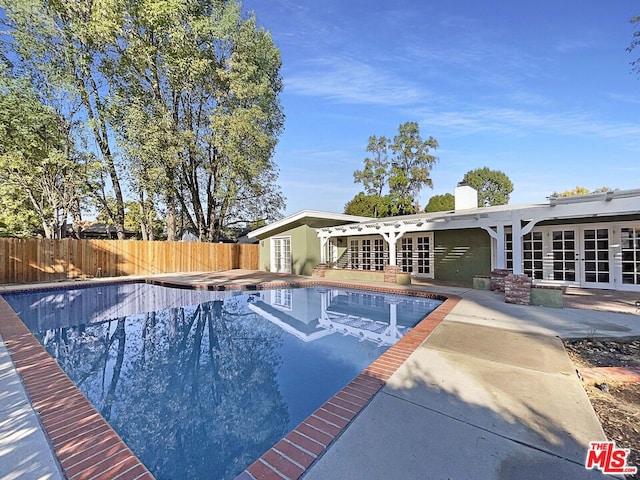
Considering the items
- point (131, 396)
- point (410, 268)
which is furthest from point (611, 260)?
point (131, 396)

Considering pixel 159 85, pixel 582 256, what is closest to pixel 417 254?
pixel 582 256

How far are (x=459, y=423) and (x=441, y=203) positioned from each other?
31.1 m

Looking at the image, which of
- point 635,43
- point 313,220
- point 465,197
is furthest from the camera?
point 313,220

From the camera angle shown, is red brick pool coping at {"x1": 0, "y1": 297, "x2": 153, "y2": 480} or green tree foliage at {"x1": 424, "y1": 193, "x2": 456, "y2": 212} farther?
green tree foliage at {"x1": 424, "y1": 193, "x2": 456, "y2": 212}

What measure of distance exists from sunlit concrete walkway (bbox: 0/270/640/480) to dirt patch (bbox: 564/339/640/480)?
0.40ft

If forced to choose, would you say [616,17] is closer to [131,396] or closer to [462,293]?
[462,293]

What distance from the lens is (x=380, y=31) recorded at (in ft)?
38.3

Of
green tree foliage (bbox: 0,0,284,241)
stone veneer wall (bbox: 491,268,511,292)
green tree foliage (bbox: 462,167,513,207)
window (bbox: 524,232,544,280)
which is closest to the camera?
stone veneer wall (bbox: 491,268,511,292)

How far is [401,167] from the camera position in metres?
27.7

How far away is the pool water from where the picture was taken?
9.62 ft

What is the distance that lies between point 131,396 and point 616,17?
13.9 metres

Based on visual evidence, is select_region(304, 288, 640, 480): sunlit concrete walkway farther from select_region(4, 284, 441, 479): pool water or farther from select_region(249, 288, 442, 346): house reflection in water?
select_region(249, 288, 442, 346): house reflection in water

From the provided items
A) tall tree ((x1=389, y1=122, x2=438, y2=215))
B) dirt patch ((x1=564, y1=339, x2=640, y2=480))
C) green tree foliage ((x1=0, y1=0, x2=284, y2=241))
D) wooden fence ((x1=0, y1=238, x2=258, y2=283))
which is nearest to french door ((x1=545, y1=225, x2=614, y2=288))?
dirt patch ((x1=564, y1=339, x2=640, y2=480))

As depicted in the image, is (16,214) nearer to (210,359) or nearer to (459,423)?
(210,359)
